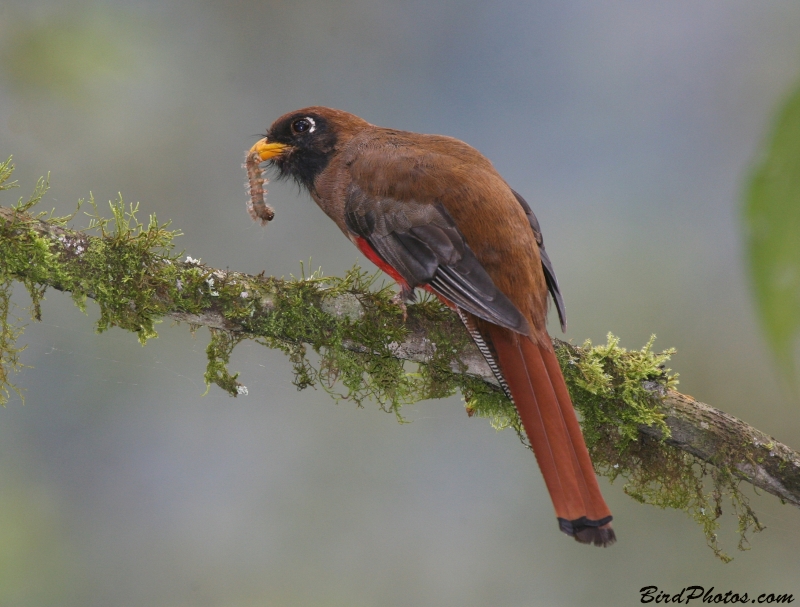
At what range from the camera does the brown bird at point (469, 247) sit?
2047mm

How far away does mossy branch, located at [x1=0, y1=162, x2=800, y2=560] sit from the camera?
2230 millimetres

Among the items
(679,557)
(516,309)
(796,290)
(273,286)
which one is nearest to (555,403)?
(516,309)

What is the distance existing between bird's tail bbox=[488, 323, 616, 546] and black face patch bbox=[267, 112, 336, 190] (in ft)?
3.63

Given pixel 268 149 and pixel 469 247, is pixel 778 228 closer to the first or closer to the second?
pixel 469 247

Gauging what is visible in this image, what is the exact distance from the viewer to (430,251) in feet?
7.89

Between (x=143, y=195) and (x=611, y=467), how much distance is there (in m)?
3.21

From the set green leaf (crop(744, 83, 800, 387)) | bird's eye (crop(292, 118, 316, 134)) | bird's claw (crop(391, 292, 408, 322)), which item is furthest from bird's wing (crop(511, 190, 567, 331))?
green leaf (crop(744, 83, 800, 387))

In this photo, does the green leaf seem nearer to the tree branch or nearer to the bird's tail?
the bird's tail

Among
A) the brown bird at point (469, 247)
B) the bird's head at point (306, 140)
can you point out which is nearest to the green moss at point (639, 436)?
the brown bird at point (469, 247)

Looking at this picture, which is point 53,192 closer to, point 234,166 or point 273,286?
point 234,166

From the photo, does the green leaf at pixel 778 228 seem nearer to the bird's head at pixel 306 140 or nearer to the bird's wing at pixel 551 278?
the bird's wing at pixel 551 278

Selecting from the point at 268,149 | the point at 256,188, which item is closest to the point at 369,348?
the point at 256,188

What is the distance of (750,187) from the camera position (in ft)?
0.80

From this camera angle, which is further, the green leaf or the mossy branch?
the mossy branch
